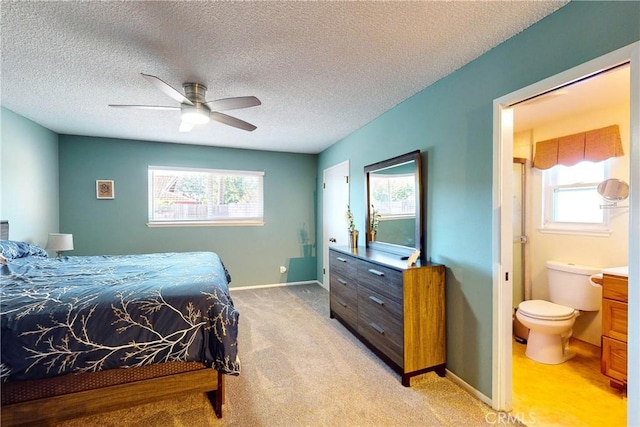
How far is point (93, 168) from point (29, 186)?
821mm

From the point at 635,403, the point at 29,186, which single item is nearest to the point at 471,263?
the point at 635,403

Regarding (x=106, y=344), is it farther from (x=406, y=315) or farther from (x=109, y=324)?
(x=406, y=315)

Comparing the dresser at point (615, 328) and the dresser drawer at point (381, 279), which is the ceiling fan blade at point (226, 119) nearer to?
the dresser drawer at point (381, 279)

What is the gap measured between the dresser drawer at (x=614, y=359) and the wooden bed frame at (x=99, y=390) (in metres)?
2.65

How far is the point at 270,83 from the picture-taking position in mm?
2301

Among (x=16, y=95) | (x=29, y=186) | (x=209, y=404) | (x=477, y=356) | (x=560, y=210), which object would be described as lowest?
(x=209, y=404)

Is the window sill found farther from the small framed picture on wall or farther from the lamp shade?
the lamp shade

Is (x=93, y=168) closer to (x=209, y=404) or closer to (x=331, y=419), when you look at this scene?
(x=209, y=404)

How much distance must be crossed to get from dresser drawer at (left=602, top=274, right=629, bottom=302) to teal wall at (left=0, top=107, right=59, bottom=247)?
5.22 m

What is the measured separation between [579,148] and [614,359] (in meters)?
1.81

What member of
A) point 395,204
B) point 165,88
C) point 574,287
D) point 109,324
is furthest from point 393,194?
point 109,324

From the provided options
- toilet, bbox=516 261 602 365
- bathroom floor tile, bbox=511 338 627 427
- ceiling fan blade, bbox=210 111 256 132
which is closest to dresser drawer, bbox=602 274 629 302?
toilet, bbox=516 261 602 365

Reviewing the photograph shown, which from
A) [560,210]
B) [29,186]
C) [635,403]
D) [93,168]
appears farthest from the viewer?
[93,168]

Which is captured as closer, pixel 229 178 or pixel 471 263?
pixel 471 263
